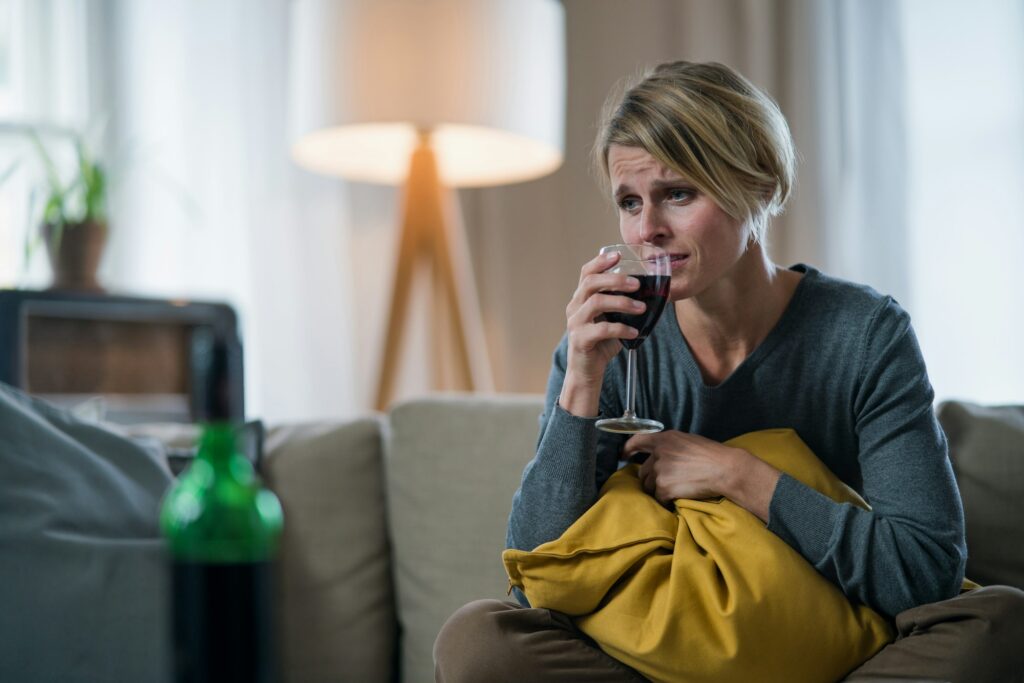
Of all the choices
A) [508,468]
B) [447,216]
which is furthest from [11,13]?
[508,468]

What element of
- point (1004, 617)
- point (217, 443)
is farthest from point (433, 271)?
point (217, 443)

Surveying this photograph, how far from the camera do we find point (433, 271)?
263cm

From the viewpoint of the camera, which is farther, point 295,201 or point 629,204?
point 295,201

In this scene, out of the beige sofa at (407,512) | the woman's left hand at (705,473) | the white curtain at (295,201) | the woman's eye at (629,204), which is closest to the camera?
the woman's left hand at (705,473)

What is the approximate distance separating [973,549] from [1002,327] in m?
1.12

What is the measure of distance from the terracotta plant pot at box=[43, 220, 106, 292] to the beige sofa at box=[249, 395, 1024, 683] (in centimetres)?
91

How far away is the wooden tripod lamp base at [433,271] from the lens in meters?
2.58

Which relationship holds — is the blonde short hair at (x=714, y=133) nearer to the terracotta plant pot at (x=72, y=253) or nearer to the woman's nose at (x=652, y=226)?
the woman's nose at (x=652, y=226)

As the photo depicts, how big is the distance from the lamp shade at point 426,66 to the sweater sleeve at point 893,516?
4.36 feet

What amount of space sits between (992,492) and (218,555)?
61.4 inches

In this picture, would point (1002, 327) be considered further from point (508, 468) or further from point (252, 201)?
point (252, 201)

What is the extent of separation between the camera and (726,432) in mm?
1583

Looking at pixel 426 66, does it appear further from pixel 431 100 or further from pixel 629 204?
pixel 629 204

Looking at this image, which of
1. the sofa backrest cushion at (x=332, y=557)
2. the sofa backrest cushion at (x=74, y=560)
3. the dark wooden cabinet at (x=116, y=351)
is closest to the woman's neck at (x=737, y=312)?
the sofa backrest cushion at (x=332, y=557)
